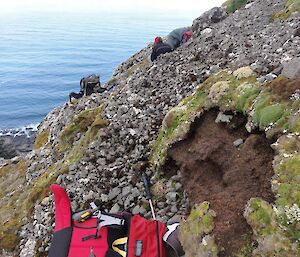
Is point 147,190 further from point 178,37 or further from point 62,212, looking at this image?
point 178,37

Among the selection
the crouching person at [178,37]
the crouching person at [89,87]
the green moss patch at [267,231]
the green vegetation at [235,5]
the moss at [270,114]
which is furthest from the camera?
the green vegetation at [235,5]

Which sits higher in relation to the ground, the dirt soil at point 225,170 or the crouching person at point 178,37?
the dirt soil at point 225,170

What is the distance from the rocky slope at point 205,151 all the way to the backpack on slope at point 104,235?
984mm

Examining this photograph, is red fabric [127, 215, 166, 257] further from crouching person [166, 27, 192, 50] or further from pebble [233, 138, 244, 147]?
→ crouching person [166, 27, 192, 50]

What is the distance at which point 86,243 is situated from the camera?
32.3ft

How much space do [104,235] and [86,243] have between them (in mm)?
577

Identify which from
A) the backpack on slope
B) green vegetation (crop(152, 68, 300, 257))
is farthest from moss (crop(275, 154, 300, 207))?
the backpack on slope

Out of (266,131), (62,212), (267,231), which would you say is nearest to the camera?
(267,231)

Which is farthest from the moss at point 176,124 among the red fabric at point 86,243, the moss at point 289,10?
the moss at point 289,10

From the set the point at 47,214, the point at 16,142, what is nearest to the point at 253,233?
the point at 47,214

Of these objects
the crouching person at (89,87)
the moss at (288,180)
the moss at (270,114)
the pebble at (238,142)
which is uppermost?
the moss at (270,114)

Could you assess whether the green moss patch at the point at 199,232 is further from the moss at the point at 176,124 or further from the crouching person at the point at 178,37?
the crouching person at the point at 178,37

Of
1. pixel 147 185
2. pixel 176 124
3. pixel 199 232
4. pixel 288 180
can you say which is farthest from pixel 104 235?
pixel 176 124

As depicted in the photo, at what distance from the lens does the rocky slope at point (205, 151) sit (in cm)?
905
